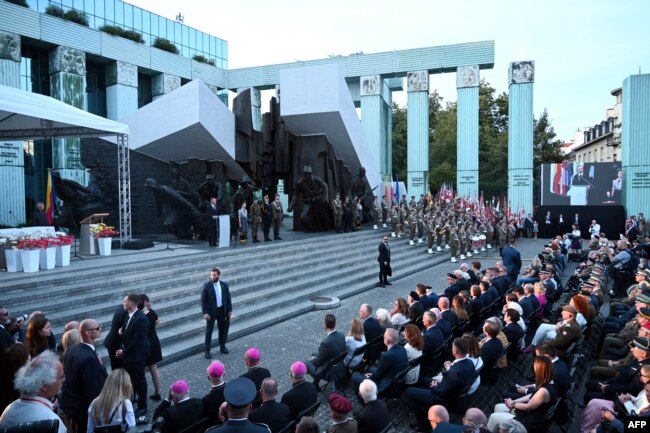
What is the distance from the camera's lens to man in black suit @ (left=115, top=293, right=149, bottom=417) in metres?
5.32

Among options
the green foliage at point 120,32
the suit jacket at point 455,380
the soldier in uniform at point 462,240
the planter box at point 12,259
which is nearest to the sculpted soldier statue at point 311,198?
the soldier in uniform at point 462,240

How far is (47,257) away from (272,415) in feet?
27.3

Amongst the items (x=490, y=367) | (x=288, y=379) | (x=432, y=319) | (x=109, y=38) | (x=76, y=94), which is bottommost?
(x=288, y=379)

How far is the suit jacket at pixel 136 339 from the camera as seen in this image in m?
5.32

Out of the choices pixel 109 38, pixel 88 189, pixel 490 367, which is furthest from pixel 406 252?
pixel 109 38

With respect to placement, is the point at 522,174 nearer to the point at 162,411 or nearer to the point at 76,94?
A: the point at 76,94

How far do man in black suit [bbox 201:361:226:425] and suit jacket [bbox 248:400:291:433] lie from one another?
0.40 meters

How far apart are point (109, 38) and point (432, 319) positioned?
27307 millimetres

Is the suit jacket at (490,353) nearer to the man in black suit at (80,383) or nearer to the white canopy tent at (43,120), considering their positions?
the man in black suit at (80,383)

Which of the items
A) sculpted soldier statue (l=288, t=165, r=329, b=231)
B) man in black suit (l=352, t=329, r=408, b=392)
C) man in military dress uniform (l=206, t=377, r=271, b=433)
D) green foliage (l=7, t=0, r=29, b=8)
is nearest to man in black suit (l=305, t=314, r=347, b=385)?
man in black suit (l=352, t=329, r=408, b=392)

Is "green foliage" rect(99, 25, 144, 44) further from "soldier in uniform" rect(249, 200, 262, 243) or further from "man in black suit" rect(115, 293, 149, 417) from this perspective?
"man in black suit" rect(115, 293, 149, 417)

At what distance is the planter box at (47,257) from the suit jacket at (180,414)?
25.0 ft

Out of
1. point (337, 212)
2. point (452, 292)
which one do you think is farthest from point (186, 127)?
point (452, 292)

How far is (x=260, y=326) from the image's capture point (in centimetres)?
933
